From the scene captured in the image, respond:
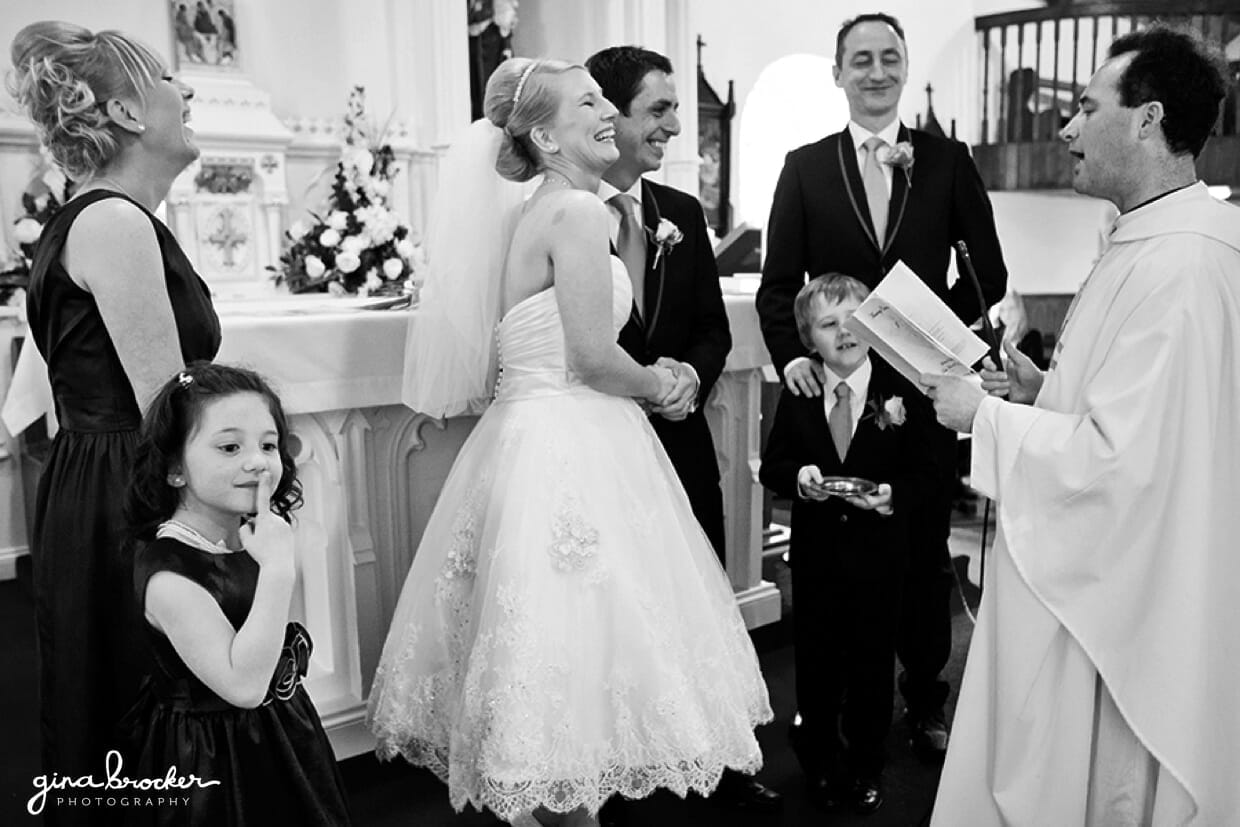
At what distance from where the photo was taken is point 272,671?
1666 mm

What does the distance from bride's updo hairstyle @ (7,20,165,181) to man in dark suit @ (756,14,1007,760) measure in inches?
70.2

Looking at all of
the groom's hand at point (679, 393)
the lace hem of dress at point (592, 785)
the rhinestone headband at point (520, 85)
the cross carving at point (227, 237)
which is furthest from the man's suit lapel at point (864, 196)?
the cross carving at point (227, 237)

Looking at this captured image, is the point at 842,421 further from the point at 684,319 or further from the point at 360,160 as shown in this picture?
the point at 360,160

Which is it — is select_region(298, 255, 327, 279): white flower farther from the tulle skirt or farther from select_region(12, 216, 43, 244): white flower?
the tulle skirt

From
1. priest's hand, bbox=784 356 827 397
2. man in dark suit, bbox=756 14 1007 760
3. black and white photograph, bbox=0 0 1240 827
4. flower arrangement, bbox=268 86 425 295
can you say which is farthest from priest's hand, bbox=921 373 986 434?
flower arrangement, bbox=268 86 425 295

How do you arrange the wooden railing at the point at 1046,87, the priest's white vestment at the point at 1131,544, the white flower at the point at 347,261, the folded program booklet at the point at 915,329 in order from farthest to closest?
the wooden railing at the point at 1046,87 < the white flower at the point at 347,261 < the folded program booklet at the point at 915,329 < the priest's white vestment at the point at 1131,544

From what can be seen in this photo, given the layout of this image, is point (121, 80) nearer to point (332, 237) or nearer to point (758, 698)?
point (758, 698)

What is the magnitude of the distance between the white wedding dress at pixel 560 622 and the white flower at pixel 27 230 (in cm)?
340

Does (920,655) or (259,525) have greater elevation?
(259,525)

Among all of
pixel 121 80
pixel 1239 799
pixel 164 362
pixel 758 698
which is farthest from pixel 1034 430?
pixel 121 80

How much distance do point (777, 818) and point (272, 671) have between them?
1.53 meters

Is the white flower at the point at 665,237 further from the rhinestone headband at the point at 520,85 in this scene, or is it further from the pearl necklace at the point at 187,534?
the pearl necklace at the point at 187,534

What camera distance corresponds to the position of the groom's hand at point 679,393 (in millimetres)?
2611

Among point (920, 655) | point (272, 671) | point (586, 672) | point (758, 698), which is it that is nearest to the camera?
point (272, 671)
